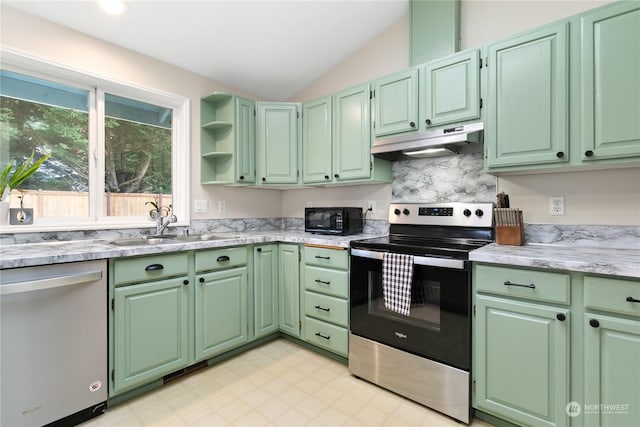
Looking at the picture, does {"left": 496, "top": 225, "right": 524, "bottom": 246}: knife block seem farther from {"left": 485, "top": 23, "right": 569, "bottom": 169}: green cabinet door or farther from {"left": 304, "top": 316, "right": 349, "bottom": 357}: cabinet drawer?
{"left": 304, "top": 316, "right": 349, "bottom": 357}: cabinet drawer

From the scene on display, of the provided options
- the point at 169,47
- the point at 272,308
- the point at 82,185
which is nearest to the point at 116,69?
the point at 169,47

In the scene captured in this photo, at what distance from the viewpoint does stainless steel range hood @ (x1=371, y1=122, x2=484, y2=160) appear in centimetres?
185

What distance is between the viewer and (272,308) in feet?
8.48

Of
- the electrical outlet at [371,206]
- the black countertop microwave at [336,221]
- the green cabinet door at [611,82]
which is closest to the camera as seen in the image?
the green cabinet door at [611,82]

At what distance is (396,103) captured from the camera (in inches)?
87.7

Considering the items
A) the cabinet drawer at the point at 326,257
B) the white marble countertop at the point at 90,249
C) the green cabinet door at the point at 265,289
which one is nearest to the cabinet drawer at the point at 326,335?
the green cabinet door at the point at 265,289

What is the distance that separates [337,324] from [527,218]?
58.1 inches

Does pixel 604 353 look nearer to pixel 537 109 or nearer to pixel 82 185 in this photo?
pixel 537 109

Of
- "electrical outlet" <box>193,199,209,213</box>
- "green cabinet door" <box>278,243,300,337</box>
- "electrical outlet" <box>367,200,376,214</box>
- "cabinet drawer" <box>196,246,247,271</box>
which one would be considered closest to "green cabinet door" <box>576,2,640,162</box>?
"electrical outlet" <box>367,200,376,214</box>

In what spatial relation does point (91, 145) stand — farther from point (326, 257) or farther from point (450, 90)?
point (450, 90)

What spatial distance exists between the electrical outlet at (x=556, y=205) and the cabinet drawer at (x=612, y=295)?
700 mm

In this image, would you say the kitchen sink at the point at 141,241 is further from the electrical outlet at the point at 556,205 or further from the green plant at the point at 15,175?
the electrical outlet at the point at 556,205

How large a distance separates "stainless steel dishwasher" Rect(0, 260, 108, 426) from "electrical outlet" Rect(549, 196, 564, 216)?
2652mm

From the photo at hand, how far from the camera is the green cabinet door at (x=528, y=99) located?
5.29 ft
